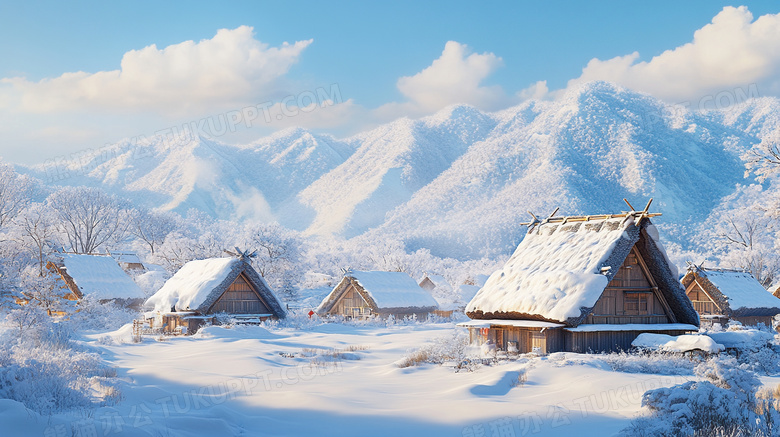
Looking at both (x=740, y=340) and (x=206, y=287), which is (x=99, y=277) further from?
(x=740, y=340)

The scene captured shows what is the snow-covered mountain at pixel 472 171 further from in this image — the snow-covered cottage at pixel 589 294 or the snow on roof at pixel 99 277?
the snow-covered cottage at pixel 589 294

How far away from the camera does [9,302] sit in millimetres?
15297

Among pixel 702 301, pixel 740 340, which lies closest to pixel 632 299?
pixel 740 340

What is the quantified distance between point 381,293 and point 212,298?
15120 millimetres

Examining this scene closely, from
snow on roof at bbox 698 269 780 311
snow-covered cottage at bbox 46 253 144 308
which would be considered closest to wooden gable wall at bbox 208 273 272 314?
snow-covered cottage at bbox 46 253 144 308

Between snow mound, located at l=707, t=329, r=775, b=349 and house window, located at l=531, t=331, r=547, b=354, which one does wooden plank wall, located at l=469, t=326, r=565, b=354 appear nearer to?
house window, located at l=531, t=331, r=547, b=354

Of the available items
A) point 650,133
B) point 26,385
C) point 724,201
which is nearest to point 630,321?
point 26,385

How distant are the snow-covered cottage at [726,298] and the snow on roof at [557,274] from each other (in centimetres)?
1852

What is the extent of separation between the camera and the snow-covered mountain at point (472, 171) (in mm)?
104562

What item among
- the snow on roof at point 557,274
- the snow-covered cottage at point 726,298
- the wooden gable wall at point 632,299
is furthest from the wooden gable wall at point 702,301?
the snow on roof at point 557,274

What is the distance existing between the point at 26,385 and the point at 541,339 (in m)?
15.3

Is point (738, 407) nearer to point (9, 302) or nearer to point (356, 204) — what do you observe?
point (9, 302)

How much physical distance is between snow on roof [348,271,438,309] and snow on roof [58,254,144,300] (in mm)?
15437

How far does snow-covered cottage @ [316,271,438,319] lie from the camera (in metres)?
43.7
